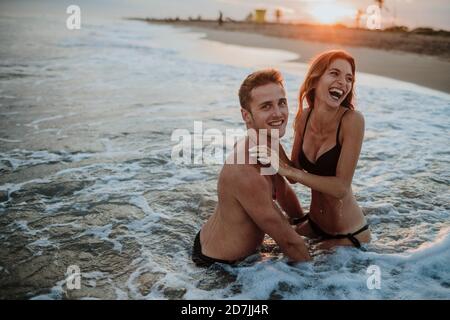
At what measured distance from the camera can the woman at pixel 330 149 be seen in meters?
3.29

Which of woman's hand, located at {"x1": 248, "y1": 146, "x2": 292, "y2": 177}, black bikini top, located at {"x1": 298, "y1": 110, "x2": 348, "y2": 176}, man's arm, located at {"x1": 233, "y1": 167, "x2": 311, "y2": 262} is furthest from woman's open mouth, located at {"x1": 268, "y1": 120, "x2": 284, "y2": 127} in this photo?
black bikini top, located at {"x1": 298, "y1": 110, "x2": 348, "y2": 176}

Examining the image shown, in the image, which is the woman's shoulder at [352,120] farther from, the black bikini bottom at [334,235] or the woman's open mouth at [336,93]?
the black bikini bottom at [334,235]

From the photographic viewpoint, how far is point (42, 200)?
4824mm

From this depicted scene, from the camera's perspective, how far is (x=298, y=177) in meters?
3.18

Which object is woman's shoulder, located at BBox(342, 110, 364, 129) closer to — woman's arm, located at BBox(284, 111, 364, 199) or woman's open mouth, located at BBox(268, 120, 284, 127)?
woman's arm, located at BBox(284, 111, 364, 199)

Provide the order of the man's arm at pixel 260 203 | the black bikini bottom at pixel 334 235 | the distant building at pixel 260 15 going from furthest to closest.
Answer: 1. the distant building at pixel 260 15
2. the black bikini bottom at pixel 334 235
3. the man's arm at pixel 260 203

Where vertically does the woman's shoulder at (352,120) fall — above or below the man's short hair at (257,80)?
below

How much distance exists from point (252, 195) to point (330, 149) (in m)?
1.04

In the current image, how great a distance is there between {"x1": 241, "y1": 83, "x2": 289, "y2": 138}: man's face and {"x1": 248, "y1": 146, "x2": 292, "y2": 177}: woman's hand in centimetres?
21

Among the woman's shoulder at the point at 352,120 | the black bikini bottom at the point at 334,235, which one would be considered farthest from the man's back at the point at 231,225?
the woman's shoulder at the point at 352,120

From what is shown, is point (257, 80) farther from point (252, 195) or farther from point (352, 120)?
point (352, 120)

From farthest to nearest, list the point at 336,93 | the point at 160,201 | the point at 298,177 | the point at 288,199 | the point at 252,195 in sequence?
1. the point at 160,201
2. the point at 288,199
3. the point at 336,93
4. the point at 298,177
5. the point at 252,195

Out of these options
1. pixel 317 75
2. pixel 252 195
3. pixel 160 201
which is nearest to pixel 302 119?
pixel 317 75
